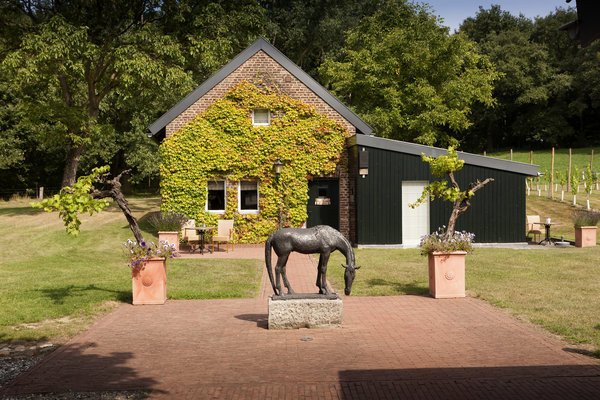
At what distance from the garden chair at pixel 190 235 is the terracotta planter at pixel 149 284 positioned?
7.36 meters

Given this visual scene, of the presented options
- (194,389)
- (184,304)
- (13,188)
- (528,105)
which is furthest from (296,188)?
(528,105)

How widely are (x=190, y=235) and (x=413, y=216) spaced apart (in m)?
7.76

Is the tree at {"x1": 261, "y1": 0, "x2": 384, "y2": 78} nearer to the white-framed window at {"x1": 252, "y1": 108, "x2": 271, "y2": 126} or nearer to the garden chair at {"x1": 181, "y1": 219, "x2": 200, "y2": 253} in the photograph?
the white-framed window at {"x1": 252, "y1": 108, "x2": 271, "y2": 126}

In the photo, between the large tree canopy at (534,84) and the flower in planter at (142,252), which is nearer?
the flower in planter at (142,252)

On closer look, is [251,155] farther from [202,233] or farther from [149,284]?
[149,284]

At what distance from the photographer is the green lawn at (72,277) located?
8.67m

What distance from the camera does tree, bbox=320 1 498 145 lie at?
31078 mm

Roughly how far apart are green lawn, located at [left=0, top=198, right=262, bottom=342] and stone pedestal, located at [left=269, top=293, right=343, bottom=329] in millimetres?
2915

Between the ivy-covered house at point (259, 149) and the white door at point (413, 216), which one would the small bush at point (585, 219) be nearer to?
the white door at point (413, 216)

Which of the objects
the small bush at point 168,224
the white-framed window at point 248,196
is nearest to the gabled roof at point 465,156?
the white-framed window at point 248,196

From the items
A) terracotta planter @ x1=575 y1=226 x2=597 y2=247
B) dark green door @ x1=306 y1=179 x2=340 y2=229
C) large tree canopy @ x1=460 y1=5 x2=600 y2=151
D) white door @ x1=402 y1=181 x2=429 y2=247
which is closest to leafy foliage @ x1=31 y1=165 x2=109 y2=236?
dark green door @ x1=306 y1=179 x2=340 y2=229

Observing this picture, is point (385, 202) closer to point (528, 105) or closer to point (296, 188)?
point (296, 188)

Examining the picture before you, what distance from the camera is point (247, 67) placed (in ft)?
65.0

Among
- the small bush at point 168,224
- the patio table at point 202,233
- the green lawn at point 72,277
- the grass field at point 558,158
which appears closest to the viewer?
the green lawn at point 72,277
